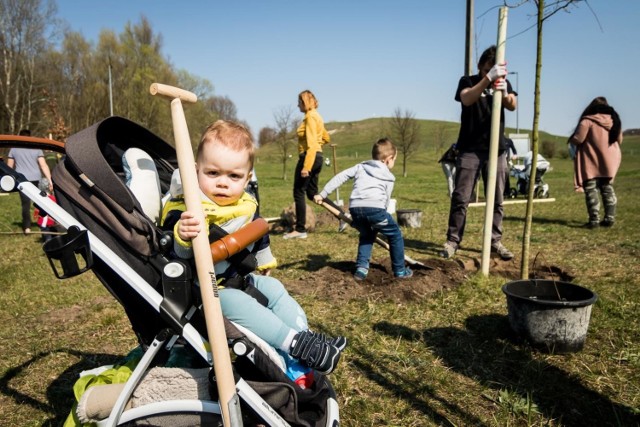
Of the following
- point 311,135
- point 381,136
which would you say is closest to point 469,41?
point 311,135

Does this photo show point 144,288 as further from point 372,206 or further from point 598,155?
point 598,155

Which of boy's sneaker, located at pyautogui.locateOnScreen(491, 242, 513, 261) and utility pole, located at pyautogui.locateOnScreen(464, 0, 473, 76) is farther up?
utility pole, located at pyautogui.locateOnScreen(464, 0, 473, 76)

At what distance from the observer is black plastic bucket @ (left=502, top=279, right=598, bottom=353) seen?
3143 millimetres

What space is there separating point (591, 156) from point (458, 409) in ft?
24.3

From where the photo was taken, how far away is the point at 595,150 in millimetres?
8320

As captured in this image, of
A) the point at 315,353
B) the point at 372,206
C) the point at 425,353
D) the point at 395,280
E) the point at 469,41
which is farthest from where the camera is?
the point at 469,41

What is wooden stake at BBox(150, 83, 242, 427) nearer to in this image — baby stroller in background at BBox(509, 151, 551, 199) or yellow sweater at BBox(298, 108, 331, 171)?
yellow sweater at BBox(298, 108, 331, 171)

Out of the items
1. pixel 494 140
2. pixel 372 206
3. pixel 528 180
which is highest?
pixel 494 140

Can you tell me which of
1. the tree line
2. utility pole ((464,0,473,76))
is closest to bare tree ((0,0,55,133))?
the tree line

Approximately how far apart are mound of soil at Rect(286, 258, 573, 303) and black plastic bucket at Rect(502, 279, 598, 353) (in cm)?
120

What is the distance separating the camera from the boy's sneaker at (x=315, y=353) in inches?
86.5

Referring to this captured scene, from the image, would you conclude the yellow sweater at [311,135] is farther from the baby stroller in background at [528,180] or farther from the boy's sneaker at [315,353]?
the baby stroller in background at [528,180]

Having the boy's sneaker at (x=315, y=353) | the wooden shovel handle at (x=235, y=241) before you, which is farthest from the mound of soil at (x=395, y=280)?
the wooden shovel handle at (x=235, y=241)

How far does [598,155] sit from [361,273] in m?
5.87
